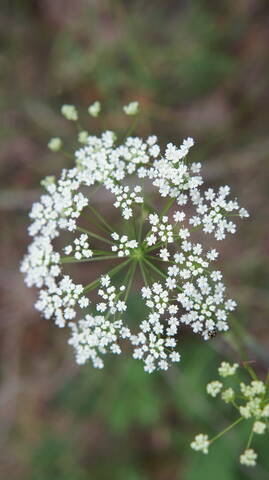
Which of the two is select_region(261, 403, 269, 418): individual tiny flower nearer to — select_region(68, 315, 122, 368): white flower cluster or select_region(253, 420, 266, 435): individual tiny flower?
select_region(253, 420, 266, 435): individual tiny flower

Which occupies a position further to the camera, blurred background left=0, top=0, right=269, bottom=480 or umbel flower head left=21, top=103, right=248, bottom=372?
blurred background left=0, top=0, right=269, bottom=480

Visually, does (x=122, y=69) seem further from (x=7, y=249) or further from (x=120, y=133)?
(x=7, y=249)

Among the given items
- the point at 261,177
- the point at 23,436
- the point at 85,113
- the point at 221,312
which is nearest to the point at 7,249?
the point at 85,113

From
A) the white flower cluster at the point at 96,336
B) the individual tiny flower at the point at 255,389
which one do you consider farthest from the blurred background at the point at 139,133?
the individual tiny flower at the point at 255,389

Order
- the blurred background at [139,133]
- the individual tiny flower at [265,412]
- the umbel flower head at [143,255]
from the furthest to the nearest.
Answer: the blurred background at [139,133], the umbel flower head at [143,255], the individual tiny flower at [265,412]

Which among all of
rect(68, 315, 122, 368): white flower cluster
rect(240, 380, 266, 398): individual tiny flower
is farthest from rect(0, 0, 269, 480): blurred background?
rect(240, 380, 266, 398): individual tiny flower

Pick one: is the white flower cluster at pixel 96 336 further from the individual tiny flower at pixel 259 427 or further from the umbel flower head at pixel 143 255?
the individual tiny flower at pixel 259 427

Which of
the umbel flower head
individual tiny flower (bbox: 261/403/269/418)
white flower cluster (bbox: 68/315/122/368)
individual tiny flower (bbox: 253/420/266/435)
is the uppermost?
the umbel flower head

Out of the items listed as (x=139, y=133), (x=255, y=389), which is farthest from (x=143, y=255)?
(x=139, y=133)
